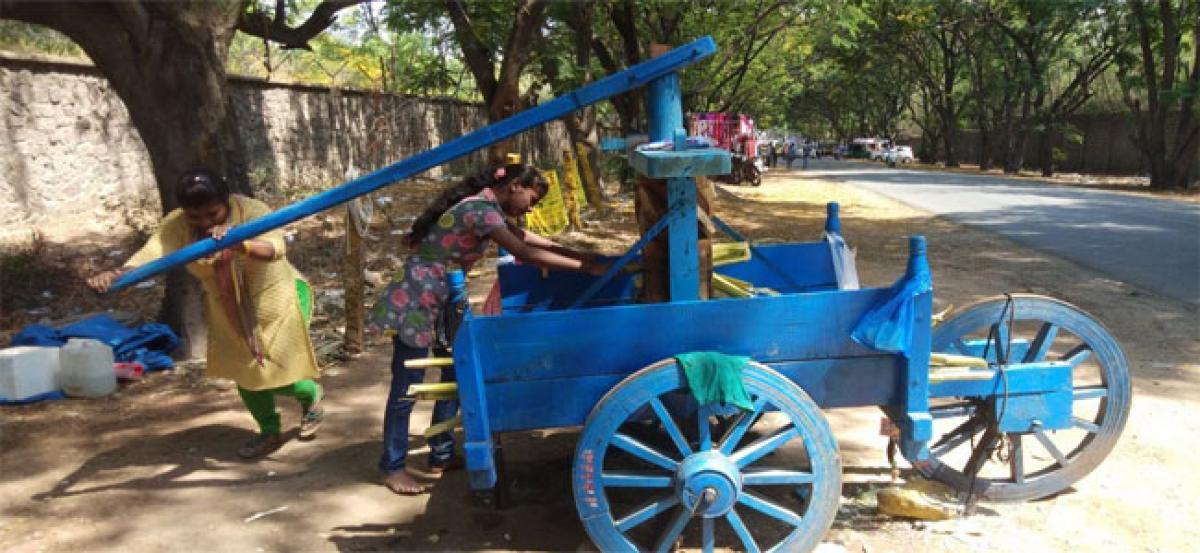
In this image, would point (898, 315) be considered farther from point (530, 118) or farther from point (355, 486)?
point (355, 486)

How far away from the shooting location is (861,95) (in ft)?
174

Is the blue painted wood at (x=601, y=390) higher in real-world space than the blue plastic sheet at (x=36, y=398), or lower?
higher

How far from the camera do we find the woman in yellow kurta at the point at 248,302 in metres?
3.33

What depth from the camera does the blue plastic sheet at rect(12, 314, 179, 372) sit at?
195 inches

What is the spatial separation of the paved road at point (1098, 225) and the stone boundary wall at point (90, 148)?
7988 mm

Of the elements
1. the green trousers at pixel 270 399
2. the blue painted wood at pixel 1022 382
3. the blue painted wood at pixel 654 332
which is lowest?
the green trousers at pixel 270 399

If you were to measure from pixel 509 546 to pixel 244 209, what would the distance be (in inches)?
73.7

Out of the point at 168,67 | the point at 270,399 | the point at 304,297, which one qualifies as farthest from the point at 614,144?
the point at 168,67

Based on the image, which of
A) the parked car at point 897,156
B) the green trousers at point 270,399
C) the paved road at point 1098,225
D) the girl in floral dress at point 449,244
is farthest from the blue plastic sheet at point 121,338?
the parked car at point 897,156

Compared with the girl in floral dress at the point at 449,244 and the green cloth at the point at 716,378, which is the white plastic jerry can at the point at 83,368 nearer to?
the girl in floral dress at the point at 449,244

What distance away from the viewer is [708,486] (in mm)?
2465

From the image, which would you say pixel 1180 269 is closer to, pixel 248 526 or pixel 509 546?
pixel 509 546

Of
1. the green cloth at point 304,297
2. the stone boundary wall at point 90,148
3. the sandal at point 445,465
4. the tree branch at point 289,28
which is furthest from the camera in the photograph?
the stone boundary wall at point 90,148

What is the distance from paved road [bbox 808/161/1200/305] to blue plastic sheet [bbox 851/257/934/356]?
18.1 ft
